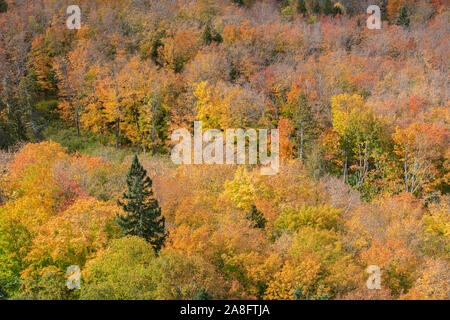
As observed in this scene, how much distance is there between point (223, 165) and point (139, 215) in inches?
639

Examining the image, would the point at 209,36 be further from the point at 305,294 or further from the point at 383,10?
the point at 305,294

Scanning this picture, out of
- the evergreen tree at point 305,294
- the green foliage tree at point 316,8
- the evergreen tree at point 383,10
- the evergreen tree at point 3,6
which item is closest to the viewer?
the evergreen tree at point 305,294

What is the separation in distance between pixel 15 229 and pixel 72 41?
43067mm

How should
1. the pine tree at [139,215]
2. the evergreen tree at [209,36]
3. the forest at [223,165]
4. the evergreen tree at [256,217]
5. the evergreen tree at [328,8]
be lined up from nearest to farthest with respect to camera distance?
the forest at [223,165], the pine tree at [139,215], the evergreen tree at [256,217], the evergreen tree at [209,36], the evergreen tree at [328,8]

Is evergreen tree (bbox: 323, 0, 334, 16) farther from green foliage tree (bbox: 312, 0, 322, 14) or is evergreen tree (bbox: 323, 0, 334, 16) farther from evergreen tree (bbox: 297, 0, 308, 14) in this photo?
evergreen tree (bbox: 297, 0, 308, 14)

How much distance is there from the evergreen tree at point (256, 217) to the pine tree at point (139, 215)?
886cm

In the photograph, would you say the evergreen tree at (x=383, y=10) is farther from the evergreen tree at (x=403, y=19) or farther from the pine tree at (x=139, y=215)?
the pine tree at (x=139, y=215)

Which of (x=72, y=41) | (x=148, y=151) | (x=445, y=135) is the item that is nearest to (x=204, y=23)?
(x=72, y=41)

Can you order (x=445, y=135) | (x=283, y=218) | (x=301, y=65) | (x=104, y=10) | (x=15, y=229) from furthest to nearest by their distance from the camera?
(x=104, y=10) < (x=301, y=65) < (x=445, y=135) < (x=283, y=218) < (x=15, y=229)

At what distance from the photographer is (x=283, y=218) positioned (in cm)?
4053

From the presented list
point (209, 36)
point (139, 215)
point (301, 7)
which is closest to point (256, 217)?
point (139, 215)

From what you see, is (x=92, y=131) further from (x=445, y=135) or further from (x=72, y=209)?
(x=445, y=135)

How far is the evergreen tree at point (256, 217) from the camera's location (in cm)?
4024

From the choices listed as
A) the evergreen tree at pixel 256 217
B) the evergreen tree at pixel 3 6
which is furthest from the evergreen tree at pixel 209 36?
the evergreen tree at pixel 256 217
